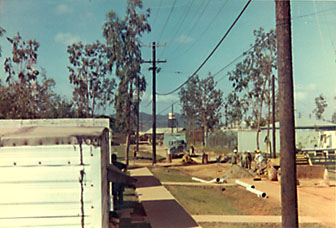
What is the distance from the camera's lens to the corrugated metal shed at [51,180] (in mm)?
3775

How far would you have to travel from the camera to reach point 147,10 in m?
37.2

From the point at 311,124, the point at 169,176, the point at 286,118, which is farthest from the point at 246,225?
the point at 311,124

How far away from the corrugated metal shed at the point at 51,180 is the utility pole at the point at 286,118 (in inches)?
139

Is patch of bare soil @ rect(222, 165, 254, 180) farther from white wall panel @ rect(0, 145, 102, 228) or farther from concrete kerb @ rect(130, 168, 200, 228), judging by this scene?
white wall panel @ rect(0, 145, 102, 228)

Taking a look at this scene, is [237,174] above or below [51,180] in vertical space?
below

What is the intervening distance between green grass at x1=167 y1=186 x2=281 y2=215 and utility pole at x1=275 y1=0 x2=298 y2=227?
19.6 feet

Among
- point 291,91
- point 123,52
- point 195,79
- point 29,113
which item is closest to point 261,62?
point 123,52

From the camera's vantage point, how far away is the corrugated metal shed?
3775mm

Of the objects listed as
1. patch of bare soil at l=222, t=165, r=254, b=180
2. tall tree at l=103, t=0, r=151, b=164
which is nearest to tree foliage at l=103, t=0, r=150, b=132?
tall tree at l=103, t=0, r=151, b=164

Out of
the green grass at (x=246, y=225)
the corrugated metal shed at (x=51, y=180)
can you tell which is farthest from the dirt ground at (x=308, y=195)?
the corrugated metal shed at (x=51, y=180)

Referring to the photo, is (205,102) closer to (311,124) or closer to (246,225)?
(311,124)

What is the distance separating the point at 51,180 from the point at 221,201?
11.3 meters

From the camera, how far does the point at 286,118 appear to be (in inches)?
239

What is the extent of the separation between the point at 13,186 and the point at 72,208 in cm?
68
